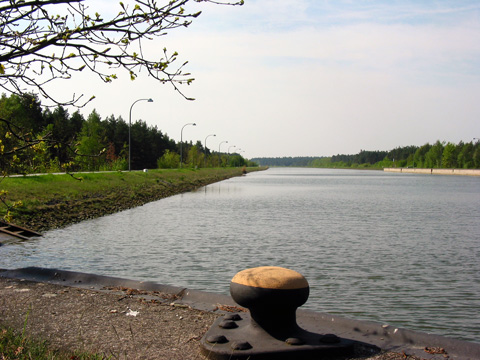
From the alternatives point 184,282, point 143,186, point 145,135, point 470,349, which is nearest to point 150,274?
point 184,282

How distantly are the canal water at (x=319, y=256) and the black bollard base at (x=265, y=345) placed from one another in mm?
3492

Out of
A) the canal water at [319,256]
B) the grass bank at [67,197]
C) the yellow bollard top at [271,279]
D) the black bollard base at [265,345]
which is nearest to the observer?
the black bollard base at [265,345]

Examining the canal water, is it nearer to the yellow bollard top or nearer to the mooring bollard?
the mooring bollard

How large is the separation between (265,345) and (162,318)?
175cm

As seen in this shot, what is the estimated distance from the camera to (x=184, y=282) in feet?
37.7

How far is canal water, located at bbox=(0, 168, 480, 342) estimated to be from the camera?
10.0m

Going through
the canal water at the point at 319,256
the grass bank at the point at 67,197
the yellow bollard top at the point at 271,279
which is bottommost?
the canal water at the point at 319,256

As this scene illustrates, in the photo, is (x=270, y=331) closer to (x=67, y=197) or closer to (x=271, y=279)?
(x=271, y=279)

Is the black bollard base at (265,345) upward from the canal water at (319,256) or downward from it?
upward

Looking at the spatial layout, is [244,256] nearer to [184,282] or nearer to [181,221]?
[184,282]

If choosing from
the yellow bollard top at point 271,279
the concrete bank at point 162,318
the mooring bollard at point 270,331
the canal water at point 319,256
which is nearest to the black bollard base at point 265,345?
the mooring bollard at point 270,331

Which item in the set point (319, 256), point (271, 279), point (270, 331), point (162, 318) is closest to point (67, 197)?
point (319, 256)

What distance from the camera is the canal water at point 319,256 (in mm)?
10039

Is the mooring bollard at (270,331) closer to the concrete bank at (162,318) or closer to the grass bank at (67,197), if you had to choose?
the concrete bank at (162,318)
